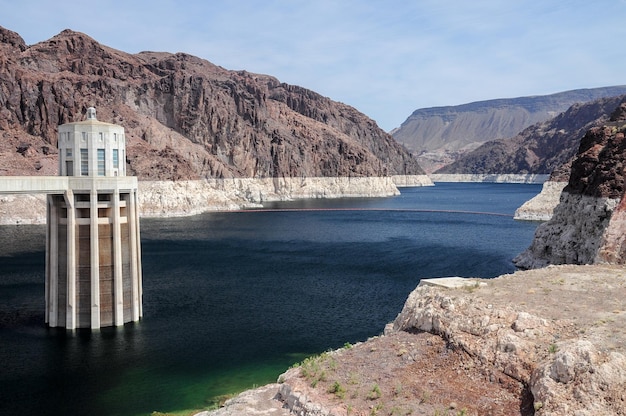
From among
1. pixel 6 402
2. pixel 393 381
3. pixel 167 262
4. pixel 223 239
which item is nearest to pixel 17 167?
pixel 223 239

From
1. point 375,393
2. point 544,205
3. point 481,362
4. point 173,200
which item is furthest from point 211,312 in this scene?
point 173,200

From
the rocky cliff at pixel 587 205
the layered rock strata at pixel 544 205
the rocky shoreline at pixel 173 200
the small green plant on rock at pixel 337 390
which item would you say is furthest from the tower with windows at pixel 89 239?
the layered rock strata at pixel 544 205

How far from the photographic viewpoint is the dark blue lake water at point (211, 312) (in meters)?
30.6

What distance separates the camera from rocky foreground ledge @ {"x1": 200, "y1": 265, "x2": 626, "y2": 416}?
16.9m

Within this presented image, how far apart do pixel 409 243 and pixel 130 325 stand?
61.7m

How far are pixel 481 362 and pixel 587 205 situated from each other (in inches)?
1605

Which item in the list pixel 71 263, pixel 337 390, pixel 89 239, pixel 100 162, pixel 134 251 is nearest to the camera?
pixel 337 390

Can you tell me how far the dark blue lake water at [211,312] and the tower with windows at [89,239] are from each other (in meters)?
1.64

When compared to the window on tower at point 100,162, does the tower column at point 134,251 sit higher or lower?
lower

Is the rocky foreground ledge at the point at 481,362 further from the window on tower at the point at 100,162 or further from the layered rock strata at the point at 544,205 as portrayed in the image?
the layered rock strata at the point at 544,205

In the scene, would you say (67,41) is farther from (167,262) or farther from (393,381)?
(393,381)

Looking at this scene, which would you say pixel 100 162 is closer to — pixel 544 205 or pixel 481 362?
pixel 481 362

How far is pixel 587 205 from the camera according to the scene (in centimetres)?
5444

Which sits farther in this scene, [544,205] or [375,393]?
[544,205]
